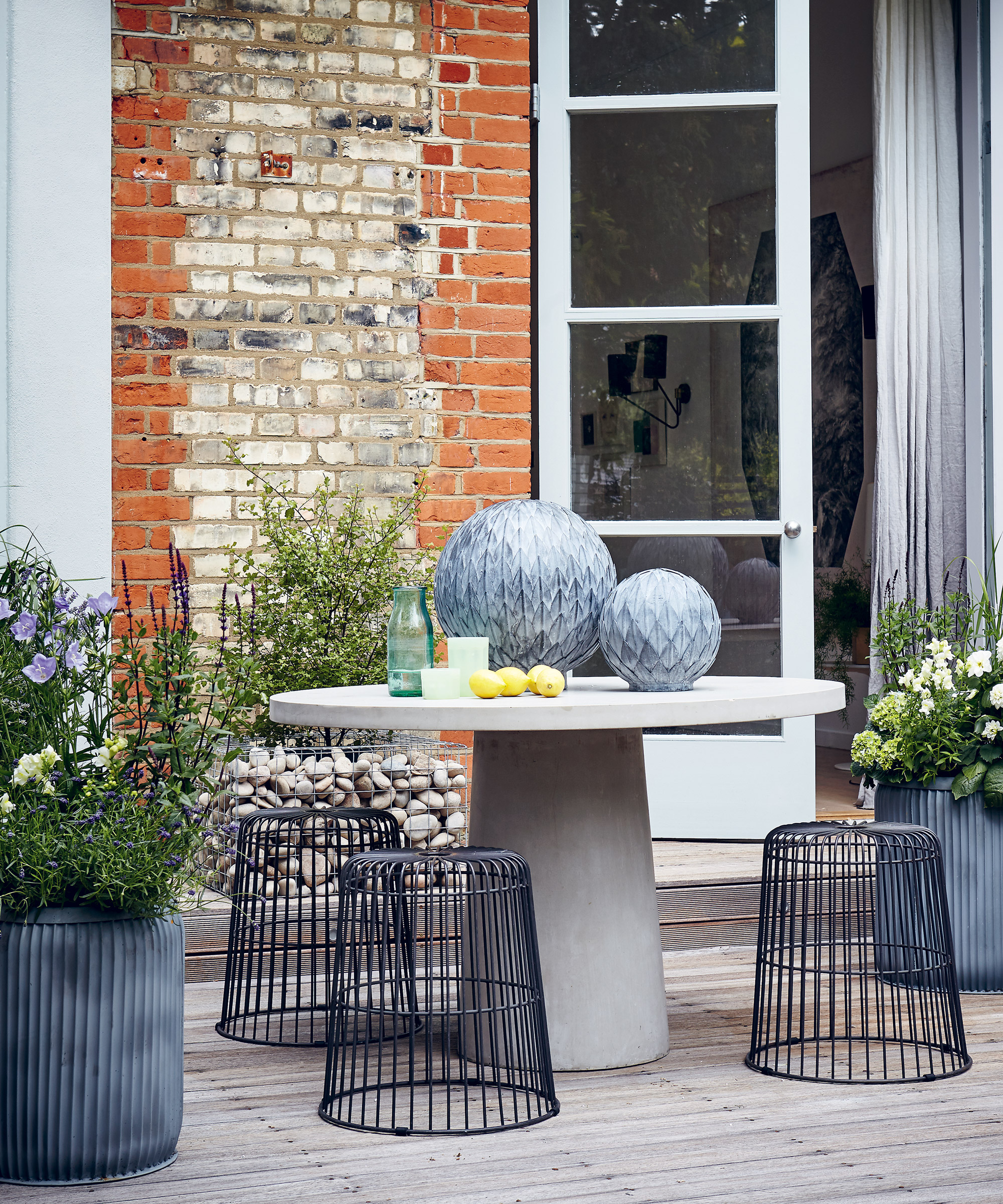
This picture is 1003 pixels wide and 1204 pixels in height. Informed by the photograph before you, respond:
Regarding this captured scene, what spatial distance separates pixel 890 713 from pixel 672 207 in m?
1.70

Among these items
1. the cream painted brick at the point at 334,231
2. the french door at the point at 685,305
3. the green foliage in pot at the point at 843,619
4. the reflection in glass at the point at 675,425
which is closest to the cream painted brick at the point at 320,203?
the cream painted brick at the point at 334,231

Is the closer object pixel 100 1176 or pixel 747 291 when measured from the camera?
pixel 100 1176

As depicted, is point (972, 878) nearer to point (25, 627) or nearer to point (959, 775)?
point (959, 775)

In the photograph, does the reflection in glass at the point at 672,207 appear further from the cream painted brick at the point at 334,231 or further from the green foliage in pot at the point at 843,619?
the green foliage in pot at the point at 843,619

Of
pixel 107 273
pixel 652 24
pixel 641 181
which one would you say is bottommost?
pixel 107 273

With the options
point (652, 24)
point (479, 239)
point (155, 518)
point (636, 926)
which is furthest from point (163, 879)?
point (652, 24)

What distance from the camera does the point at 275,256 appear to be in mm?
3887

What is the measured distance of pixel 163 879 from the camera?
1938 mm

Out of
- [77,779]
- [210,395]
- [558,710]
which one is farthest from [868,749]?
[210,395]

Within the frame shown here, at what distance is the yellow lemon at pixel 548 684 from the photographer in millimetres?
2320

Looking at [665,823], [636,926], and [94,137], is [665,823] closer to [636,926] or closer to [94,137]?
[636,926]

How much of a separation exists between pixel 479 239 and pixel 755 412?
93cm

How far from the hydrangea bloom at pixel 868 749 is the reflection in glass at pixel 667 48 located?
201cm

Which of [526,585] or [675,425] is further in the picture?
[675,425]
